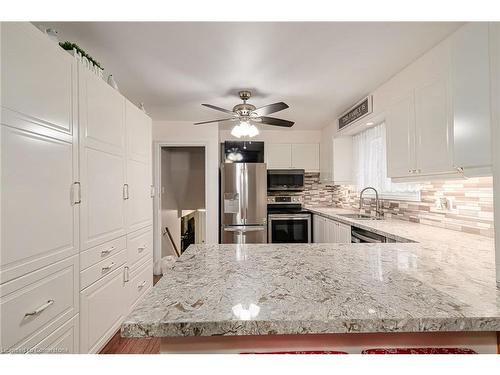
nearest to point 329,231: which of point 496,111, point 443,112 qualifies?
point 443,112

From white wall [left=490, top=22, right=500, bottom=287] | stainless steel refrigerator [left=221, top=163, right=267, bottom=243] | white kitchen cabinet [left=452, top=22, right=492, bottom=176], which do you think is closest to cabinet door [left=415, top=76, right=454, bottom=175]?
white kitchen cabinet [left=452, top=22, right=492, bottom=176]

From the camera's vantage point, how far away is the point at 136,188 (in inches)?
86.5

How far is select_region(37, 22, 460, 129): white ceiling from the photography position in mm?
1541

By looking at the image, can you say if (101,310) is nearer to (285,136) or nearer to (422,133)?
(422,133)

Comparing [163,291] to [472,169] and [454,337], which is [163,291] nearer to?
[454,337]

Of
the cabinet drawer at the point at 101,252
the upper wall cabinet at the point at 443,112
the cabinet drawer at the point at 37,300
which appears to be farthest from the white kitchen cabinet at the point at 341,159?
the cabinet drawer at the point at 37,300

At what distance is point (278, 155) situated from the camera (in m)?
4.27

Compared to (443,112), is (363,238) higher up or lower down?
lower down

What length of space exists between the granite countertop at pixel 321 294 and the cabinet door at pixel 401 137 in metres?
0.97

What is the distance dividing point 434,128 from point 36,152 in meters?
2.44

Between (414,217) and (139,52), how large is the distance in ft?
9.70

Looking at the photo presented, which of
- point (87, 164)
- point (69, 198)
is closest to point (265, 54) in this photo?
point (87, 164)

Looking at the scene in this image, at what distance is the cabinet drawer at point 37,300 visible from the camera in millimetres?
947

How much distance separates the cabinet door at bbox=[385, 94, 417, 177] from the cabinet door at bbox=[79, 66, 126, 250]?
2.39 m
